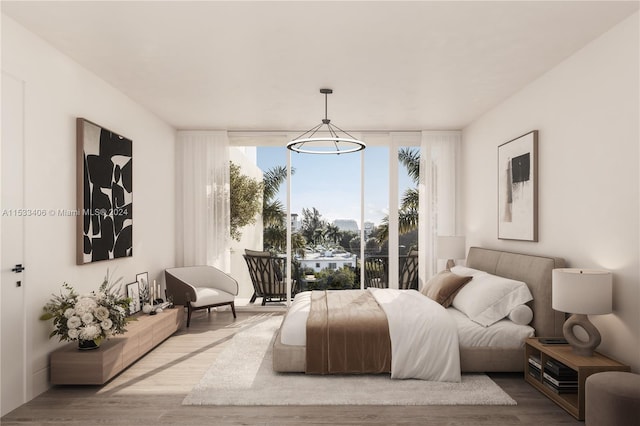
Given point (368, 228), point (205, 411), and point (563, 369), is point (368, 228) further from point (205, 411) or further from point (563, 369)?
point (205, 411)

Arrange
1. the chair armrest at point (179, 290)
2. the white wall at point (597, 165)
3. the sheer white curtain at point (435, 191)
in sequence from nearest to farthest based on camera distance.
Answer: the white wall at point (597, 165)
the chair armrest at point (179, 290)
the sheer white curtain at point (435, 191)

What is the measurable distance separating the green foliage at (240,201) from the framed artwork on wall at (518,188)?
374cm

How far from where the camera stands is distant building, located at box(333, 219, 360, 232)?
6977mm

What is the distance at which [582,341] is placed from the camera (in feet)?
10.5

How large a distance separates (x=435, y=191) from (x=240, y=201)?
2995 mm

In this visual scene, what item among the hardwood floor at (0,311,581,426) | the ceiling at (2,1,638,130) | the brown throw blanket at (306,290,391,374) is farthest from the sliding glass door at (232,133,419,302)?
the hardwood floor at (0,311,581,426)

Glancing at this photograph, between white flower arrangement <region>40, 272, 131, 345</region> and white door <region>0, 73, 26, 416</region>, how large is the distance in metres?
0.26

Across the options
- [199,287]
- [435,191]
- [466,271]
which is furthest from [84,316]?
[435,191]

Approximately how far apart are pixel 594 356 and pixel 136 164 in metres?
4.79

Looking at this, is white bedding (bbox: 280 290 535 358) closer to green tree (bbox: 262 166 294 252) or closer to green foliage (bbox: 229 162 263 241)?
green tree (bbox: 262 166 294 252)

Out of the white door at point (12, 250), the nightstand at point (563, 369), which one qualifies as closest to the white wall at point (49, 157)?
the white door at point (12, 250)

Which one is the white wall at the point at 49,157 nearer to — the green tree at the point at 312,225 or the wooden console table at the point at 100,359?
the wooden console table at the point at 100,359

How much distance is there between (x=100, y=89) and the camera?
4320 millimetres

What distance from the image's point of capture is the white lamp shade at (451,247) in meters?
5.89
